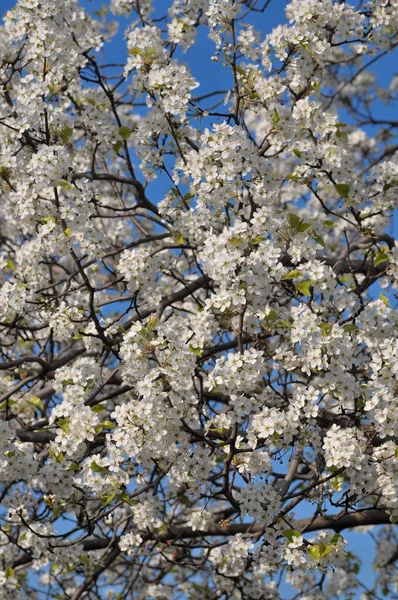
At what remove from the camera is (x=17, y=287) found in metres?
4.82

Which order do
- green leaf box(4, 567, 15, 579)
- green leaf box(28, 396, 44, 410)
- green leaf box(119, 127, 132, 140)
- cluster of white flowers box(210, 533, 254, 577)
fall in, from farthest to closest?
green leaf box(4, 567, 15, 579), green leaf box(28, 396, 44, 410), green leaf box(119, 127, 132, 140), cluster of white flowers box(210, 533, 254, 577)

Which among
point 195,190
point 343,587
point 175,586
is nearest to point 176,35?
point 195,190

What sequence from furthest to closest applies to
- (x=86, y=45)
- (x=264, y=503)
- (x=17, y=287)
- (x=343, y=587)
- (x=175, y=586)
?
1. (x=343, y=587)
2. (x=175, y=586)
3. (x=86, y=45)
4. (x=17, y=287)
5. (x=264, y=503)

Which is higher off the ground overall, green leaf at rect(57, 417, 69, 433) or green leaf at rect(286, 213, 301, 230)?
green leaf at rect(286, 213, 301, 230)

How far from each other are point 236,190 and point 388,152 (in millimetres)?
3534

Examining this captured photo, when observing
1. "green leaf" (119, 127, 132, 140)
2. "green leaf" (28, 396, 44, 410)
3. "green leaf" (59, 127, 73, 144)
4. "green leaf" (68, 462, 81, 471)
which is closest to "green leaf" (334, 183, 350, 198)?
"green leaf" (119, 127, 132, 140)

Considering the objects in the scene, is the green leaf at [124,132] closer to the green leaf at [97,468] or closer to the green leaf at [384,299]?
the green leaf at [384,299]

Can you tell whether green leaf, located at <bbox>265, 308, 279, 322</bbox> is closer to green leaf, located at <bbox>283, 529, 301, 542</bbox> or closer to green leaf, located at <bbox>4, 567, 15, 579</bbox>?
green leaf, located at <bbox>283, 529, 301, 542</bbox>

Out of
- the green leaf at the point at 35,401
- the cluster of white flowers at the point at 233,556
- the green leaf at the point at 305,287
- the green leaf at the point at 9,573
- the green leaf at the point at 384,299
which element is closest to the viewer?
the green leaf at the point at 305,287

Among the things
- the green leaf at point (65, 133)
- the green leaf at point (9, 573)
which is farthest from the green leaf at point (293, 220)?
the green leaf at point (9, 573)

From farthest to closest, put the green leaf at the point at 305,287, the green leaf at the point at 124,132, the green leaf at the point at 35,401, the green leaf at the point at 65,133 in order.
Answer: the green leaf at the point at 35,401, the green leaf at the point at 124,132, the green leaf at the point at 65,133, the green leaf at the point at 305,287

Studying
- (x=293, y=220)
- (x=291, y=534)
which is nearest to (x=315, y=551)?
(x=291, y=534)

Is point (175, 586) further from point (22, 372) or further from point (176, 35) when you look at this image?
point (176, 35)

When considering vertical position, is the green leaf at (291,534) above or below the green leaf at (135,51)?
below
